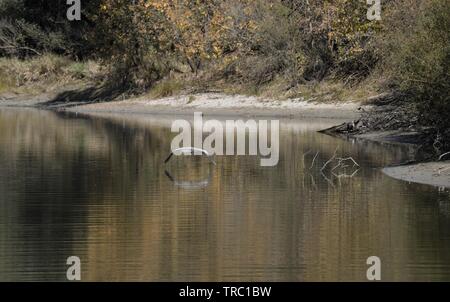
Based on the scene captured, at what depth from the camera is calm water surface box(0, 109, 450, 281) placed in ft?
49.0

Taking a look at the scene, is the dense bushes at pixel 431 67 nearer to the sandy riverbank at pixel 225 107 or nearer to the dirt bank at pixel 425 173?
the dirt bank at pixel 425 173

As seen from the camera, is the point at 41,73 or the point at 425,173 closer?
the point at 425,173

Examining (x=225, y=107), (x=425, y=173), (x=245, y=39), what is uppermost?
(x=245, y=39)

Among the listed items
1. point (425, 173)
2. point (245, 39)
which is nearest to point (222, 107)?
point (245, 39)

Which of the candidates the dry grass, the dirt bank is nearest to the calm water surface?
the dirt bank

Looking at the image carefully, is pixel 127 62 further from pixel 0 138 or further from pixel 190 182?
pixel 190 182

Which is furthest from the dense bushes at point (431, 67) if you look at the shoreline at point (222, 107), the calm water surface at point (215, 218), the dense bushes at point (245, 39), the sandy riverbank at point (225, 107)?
the sandy riverbank at point (225, 107)

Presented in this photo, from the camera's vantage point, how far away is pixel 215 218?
18.7 m

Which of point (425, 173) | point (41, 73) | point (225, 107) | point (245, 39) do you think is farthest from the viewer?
point (41, 73)

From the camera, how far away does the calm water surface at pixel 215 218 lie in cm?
1494

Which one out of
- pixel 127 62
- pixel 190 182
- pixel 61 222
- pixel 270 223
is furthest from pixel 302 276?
pixel 127 62

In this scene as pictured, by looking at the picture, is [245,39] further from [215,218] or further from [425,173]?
[215,218]

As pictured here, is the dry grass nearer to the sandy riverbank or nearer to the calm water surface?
the sandy riverbank

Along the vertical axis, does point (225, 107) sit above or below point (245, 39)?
below
